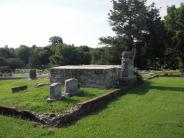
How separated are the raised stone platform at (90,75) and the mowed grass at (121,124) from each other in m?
5.07

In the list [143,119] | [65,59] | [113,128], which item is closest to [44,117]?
[113,128]

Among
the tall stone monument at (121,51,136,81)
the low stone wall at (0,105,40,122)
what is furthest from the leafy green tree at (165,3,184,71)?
the low stone wall at (0,105,40,122)

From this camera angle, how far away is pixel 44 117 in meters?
11.4

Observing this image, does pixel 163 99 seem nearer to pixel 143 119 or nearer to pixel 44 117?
pixel 143 119

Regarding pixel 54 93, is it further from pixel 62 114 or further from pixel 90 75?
pixel 90 75

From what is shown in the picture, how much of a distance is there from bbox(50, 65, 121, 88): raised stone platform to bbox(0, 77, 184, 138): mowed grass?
507 cm

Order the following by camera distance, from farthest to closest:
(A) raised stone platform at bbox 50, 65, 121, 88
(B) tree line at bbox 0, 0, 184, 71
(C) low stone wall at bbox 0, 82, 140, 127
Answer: (B) tree line at bbox 0, 0, 184, 71 → (A) raised stone platform at bbox 50, 65, 121, 88 → (C) low stone wall at bbox 0, 82, 140, 127

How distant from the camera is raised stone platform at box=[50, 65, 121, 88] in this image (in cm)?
1975

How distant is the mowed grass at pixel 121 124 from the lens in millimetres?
9750

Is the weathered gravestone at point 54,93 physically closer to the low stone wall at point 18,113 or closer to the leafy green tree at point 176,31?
the low stone wall at point 18,113

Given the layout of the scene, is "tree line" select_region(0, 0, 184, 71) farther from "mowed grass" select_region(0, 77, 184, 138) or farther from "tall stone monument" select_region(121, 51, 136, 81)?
"mowed grass" select_region(0, 77, 184, 138)

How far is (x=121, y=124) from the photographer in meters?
10.9

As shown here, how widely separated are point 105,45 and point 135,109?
28.7m

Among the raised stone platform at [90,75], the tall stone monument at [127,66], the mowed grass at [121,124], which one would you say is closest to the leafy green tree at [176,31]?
the tall stone monument at [127,66]
